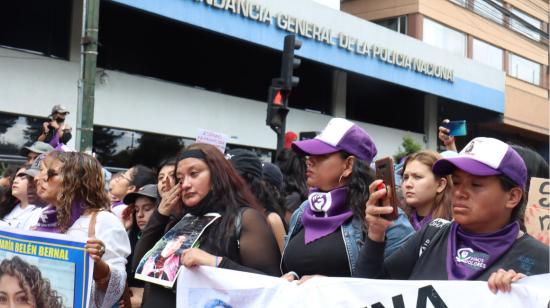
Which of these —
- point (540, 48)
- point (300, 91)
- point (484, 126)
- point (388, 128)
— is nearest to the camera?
point (300, 91)

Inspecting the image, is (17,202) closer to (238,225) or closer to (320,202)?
(238,225)

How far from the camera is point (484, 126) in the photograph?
29.7m

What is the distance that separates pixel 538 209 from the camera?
3.20m

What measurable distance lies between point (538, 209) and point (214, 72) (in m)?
15.0

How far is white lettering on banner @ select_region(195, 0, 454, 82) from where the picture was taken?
16.1 metres

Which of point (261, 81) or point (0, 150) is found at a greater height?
point (261, 81)

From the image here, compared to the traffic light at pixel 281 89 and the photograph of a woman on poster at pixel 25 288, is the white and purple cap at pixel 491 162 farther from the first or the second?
the traffic light at pixel 281 89

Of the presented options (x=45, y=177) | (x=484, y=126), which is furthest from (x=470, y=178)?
(x=484, y=126)

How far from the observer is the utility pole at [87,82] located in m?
7.69

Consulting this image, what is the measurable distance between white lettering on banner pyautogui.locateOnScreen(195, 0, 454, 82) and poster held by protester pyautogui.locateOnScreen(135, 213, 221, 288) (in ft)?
40.8

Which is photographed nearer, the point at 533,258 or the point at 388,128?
the point at 533,258

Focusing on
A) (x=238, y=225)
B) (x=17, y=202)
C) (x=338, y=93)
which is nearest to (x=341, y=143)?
(x=238, y=225)

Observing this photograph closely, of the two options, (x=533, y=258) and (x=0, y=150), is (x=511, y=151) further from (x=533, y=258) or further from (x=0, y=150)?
(x=0, y=150)

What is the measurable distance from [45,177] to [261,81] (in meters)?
15.7
